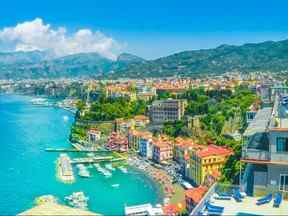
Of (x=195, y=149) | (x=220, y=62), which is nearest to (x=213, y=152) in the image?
(x=195, y=149)

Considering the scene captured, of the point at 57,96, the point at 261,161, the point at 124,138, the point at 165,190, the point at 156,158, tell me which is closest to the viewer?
the point at 261,161

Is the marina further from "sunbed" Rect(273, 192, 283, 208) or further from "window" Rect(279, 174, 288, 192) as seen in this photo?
"sunbed" Rect(273, 192, 283, 208)

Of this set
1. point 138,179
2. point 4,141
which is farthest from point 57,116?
point 138,179

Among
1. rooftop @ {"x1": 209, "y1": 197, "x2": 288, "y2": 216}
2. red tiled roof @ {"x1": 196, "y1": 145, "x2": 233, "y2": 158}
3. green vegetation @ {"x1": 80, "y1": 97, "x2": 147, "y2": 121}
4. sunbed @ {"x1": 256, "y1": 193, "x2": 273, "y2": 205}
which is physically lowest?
red tiled roof @ {"x1": 196, "y1": 145, "x2": 233, "y2": 158}

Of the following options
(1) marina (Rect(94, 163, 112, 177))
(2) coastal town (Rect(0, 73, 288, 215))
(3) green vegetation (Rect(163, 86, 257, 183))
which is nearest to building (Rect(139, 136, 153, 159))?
(2) coastal town (Rect(0, 73, 288, 215))

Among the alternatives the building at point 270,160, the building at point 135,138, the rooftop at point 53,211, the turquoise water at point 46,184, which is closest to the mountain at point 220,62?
the building at point 135,138

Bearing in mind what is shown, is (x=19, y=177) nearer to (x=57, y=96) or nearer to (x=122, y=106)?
(x=122, y=106)

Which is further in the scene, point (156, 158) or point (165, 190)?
point (156, 158)

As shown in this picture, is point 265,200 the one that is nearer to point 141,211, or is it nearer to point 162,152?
point 141,211
